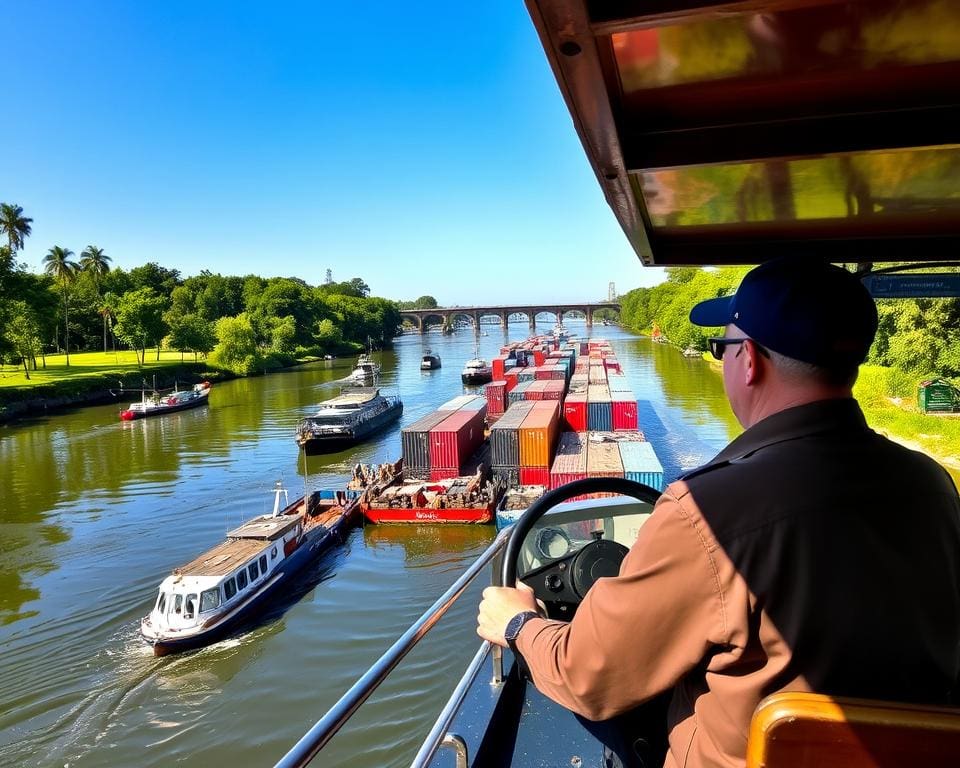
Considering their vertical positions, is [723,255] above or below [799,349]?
above

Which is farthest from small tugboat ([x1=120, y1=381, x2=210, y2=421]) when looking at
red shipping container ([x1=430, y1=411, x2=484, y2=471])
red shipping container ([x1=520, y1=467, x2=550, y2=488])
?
red shipping container ([x1=520, y1=467, x2=550, y2=488])

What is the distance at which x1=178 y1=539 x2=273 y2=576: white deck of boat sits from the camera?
13.5 metres

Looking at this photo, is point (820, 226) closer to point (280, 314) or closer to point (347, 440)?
point (347, 440)

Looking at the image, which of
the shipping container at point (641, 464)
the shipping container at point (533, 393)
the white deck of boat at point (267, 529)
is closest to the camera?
the white deck of boat at point (267, 529)

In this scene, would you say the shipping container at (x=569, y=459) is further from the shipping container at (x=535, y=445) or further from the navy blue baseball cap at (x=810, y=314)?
the navy blue baseball cap at (x=810, y=314)

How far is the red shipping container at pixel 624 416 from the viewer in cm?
2552

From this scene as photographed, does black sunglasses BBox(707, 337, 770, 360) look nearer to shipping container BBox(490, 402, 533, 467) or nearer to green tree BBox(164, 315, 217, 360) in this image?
shipping container BBox(490, 402, 533, 467)

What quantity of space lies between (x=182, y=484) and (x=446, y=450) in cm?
1082

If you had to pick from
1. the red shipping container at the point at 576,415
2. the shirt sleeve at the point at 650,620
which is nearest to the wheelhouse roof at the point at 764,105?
the shirt sleeve at the point at 650,620

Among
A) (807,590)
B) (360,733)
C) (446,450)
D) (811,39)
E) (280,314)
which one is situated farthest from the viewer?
(280,314)

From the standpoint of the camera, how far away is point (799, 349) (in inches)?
50.6

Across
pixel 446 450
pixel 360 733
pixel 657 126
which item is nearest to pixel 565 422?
pixel 446 450

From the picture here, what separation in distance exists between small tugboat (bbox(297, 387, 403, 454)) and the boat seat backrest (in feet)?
88.8

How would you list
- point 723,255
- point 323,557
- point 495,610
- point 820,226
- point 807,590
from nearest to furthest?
point 807,590
point 495,610
point 820,226
point 723,255
point 323,557
